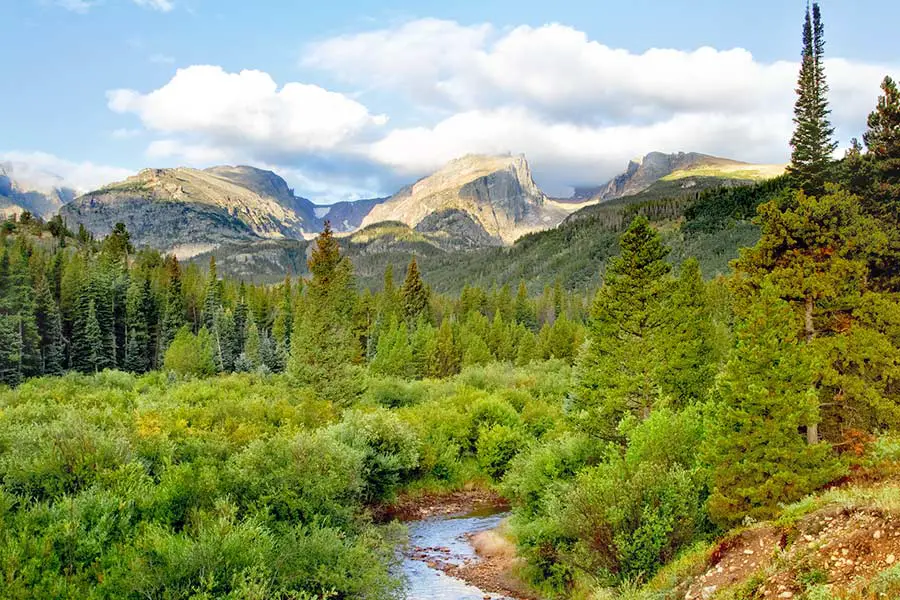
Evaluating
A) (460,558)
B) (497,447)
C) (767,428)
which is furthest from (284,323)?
(767,428)

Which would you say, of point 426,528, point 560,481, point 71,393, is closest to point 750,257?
point 560,481

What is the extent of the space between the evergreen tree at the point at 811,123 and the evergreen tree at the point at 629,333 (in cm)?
2054

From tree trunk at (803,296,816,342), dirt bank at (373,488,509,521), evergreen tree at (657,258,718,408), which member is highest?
tree trunk at (803,296,816,342)

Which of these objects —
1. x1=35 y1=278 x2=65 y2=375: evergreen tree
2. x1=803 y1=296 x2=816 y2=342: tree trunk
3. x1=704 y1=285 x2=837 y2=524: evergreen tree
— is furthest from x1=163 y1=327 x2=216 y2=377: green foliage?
x1=803 y1=296 x2=816 y2=342: tree trunk

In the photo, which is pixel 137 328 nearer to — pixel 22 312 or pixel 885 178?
pixel 22 312

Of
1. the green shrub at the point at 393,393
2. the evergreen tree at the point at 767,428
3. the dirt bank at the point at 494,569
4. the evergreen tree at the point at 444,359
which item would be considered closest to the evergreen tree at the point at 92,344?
the green shrub at the point at 393,393

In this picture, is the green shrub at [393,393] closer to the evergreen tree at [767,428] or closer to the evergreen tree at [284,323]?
the evergreen tree at [284,323]

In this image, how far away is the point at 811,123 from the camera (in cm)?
5600

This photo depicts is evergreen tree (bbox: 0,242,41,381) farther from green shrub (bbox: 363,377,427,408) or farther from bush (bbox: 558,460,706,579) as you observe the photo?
bush (bbox: 558,460,706,579)

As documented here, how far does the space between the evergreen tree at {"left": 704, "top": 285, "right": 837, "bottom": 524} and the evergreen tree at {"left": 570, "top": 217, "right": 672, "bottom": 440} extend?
14521mm

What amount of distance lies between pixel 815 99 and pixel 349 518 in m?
56.5

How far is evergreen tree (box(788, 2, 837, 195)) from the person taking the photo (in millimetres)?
53372

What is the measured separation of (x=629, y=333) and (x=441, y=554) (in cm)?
1773

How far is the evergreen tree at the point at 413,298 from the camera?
11789 cm
